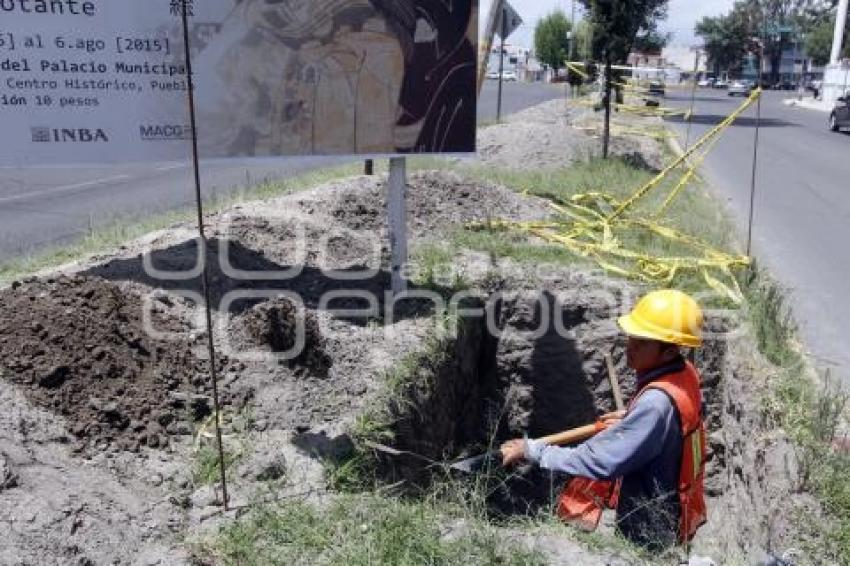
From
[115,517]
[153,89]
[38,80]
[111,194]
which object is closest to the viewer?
[115,517]

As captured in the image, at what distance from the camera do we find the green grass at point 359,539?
3.42 meters

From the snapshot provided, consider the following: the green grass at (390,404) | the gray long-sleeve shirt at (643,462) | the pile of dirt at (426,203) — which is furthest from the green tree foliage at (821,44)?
the gray long-sleeve shirt at (643,462)

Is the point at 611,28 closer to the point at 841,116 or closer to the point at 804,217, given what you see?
the point at 804,217

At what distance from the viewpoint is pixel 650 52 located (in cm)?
3862

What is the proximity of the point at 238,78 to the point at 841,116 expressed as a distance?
28205 millimetres

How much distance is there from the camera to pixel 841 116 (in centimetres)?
2847

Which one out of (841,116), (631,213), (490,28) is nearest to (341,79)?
(631,213)

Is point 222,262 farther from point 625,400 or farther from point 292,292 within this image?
point 625,400

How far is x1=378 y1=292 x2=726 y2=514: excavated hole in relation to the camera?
6500mm

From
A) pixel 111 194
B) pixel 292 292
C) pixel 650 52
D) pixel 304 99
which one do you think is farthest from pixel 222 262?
pixel 650 52

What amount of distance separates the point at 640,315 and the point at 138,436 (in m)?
2.58

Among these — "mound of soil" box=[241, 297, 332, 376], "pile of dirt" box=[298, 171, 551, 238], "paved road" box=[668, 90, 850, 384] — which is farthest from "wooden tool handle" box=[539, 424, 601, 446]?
"pile of dirt" box=[298, 171, 551, 238]

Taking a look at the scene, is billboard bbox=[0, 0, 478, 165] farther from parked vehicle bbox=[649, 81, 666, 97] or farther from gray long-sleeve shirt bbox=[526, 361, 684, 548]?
parked vehicle bbox=[649, 81, 666, 97]

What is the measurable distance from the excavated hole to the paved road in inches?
63.3
